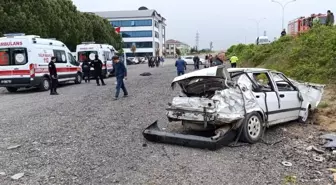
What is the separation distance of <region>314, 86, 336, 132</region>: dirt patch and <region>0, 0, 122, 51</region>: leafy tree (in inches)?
923

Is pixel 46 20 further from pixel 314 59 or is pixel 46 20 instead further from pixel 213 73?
pixel 213 73

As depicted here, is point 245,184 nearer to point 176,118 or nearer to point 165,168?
point 165,168

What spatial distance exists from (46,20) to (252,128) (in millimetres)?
28510

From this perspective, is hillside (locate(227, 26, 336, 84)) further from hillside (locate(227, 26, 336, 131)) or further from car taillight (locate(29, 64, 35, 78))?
car taillight (locate(29, 64, 35, 78))

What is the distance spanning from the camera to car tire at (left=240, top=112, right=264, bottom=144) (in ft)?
21.9

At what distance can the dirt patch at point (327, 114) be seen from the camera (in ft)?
28.1

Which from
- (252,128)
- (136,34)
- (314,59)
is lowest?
(252,128)

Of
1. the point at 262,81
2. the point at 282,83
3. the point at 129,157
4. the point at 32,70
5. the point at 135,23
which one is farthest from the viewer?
the point at 135,23

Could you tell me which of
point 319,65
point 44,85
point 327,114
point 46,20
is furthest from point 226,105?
point 46,20

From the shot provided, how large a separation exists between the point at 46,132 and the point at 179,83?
313 cm

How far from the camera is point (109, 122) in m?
8.93

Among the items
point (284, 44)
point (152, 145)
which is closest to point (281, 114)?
point (152, 145)

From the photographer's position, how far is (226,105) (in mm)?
6570

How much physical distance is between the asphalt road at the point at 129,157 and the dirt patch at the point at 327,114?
22.4 inches
